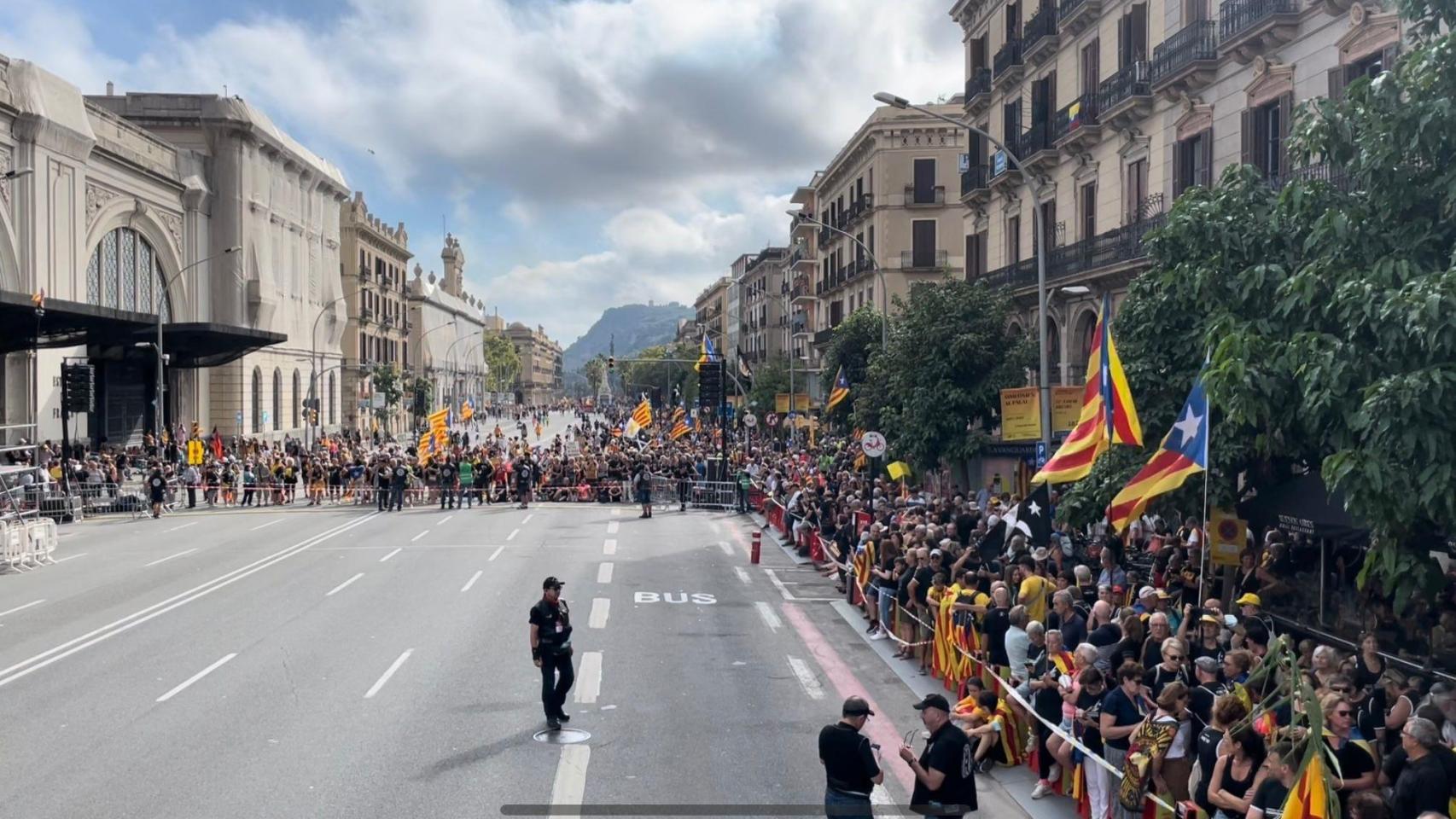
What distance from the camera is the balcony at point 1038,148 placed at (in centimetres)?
3162

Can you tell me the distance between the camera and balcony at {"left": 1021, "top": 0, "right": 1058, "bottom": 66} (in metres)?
31.5

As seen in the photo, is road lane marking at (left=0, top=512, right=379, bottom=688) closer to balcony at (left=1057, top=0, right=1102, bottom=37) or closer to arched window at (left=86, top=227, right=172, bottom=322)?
balcony at (left=1057, top=0, right=1102, bottom=37)

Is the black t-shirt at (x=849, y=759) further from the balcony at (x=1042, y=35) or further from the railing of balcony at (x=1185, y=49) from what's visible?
the balcony at (x=1042, y=35)

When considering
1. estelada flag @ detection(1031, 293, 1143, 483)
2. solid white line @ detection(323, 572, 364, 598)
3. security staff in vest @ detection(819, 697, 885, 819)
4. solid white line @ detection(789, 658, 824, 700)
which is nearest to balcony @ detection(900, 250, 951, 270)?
solid white line @ detection(323, 572, 364, 598)

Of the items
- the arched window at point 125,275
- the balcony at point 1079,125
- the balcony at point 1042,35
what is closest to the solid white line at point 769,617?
the balcony at point 1079,125

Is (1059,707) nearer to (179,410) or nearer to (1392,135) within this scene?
(1392,135)

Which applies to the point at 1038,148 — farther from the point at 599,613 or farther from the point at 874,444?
the point at 599,613

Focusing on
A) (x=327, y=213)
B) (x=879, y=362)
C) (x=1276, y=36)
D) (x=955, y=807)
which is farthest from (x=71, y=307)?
(x=327, y=213)

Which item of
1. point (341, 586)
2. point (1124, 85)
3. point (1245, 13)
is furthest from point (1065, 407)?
point (341, 586)

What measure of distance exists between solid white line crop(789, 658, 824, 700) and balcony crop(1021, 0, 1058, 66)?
21.6m

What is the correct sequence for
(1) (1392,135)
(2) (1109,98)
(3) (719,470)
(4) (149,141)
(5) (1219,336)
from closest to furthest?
1. (1) (1392,135)
2. (5) (1219,336)
3. (2) (1109,98)
4. (3) (719,470)
5. (4) (149,141)

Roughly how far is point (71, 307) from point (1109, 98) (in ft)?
92.6

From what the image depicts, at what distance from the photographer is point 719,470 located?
39344mm

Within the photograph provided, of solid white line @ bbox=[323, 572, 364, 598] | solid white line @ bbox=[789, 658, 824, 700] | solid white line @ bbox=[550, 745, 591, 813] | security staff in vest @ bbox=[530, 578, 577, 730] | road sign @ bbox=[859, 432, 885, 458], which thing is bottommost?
solid white line @ bbox=[789, 658, 824, 700]
